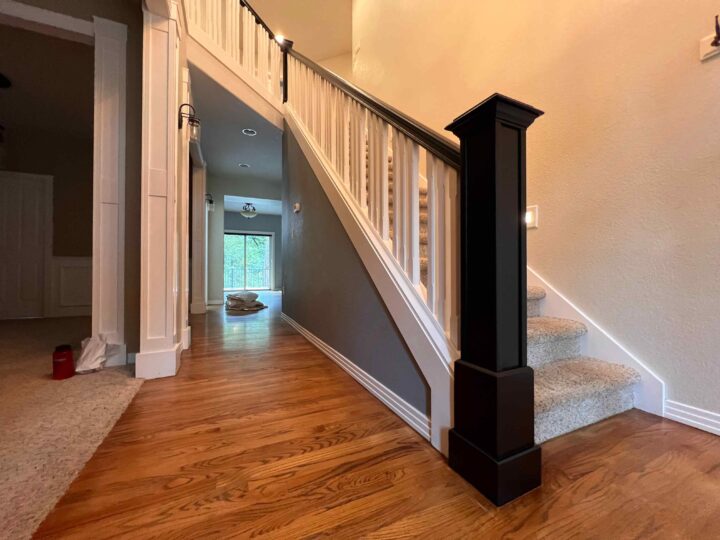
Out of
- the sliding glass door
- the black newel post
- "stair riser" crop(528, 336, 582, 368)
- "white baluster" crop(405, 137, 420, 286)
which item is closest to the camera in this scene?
the black newel post

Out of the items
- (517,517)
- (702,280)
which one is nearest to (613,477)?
(517,517)

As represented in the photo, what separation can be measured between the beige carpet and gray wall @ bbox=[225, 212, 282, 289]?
6.62 m

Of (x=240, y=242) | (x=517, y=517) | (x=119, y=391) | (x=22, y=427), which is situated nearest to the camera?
(x=517, y=517)

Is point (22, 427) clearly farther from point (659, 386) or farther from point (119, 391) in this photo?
point (659, 386)

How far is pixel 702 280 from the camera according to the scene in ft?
3.90

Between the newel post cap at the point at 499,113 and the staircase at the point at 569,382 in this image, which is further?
the staircase at the point at 569,382

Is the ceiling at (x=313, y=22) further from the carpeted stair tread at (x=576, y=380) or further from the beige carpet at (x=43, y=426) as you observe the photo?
the carpeted stair tread at (x=576, y=380)

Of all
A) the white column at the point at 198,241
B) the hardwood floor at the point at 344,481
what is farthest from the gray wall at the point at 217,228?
the hardwood floor at the point at 344,481

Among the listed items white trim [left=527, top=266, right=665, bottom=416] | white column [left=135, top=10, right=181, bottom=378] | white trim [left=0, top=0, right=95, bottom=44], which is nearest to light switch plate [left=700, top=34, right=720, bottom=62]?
white trim [left=527, top=266, right=665, bottom=416]

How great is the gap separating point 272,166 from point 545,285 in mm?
4205

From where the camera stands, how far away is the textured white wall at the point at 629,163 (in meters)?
1.20

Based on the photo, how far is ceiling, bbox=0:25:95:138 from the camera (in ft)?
7.45

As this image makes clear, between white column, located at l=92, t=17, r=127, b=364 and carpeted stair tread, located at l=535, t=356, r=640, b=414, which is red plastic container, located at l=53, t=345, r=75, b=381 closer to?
white column, located at l=92, t=17, r=127, b=364

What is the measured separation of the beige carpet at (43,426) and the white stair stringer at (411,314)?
1.13 m
